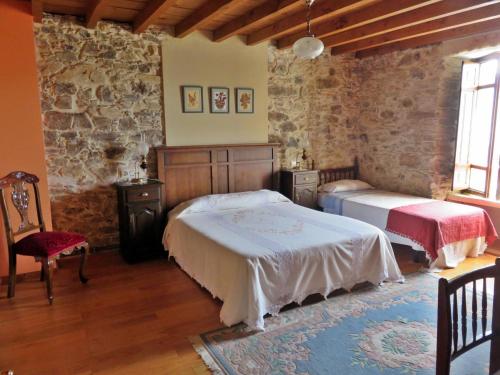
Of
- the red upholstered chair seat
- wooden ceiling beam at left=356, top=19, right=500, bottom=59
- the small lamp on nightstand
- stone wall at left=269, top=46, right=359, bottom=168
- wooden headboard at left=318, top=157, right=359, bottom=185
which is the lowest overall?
the red upholstered chair seat

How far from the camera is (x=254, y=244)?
119 inches

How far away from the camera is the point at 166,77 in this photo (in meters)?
4.39

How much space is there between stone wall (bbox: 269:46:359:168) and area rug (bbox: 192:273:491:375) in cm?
273

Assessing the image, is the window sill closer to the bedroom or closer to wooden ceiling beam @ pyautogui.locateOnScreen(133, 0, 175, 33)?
the bedroom

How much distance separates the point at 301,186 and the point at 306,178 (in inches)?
5.3

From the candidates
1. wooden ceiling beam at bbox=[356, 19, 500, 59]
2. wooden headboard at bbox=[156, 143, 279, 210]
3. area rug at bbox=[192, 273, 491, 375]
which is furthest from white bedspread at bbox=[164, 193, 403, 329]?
wooden ceiling beam at bbox=[356, 19, 500, 59]

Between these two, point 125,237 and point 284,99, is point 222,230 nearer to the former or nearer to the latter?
point 125,237

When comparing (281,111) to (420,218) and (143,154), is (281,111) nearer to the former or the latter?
(143,154)

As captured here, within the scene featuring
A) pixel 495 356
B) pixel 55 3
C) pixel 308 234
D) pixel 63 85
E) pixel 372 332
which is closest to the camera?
pixel 495 356

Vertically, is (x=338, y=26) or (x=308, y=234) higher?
(x=338, y=26)

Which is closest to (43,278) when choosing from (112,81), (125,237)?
(125,237)

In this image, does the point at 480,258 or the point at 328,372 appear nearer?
the point at 328,372

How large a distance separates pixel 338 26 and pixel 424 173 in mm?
2258

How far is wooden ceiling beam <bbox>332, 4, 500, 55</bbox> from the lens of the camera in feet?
11.8
